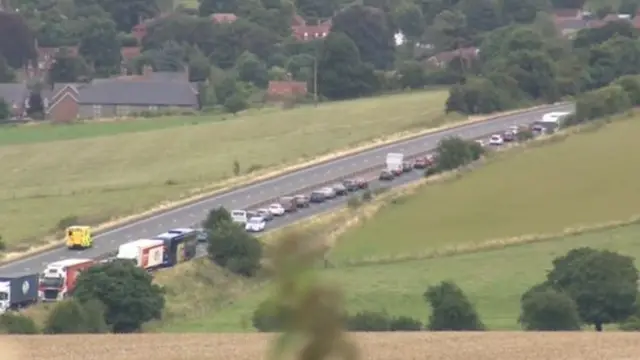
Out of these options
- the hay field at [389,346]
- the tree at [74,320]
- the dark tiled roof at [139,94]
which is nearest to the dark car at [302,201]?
the tree at [74,320]

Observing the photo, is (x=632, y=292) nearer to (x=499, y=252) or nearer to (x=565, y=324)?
(x=565, y=324)

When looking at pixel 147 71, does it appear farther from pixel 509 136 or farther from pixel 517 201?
pixel 517 201

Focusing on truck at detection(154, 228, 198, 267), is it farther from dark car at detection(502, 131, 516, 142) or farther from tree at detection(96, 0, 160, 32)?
tree at detection(96, 0, 160, 32)

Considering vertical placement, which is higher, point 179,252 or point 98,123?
point 179,252

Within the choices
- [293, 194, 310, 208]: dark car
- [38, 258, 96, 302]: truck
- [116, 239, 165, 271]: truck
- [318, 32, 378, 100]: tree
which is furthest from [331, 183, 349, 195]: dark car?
[318, 32, 378, 100]: tree

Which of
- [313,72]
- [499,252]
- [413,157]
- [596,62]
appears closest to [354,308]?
[499,252]

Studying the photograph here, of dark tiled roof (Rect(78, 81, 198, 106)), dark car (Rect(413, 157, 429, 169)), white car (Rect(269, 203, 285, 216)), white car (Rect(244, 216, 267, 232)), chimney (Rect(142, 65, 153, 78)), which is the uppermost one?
white car (Rect(244, 216, 267, 232))

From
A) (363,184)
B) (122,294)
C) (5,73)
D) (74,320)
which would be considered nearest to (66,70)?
(5,73)
